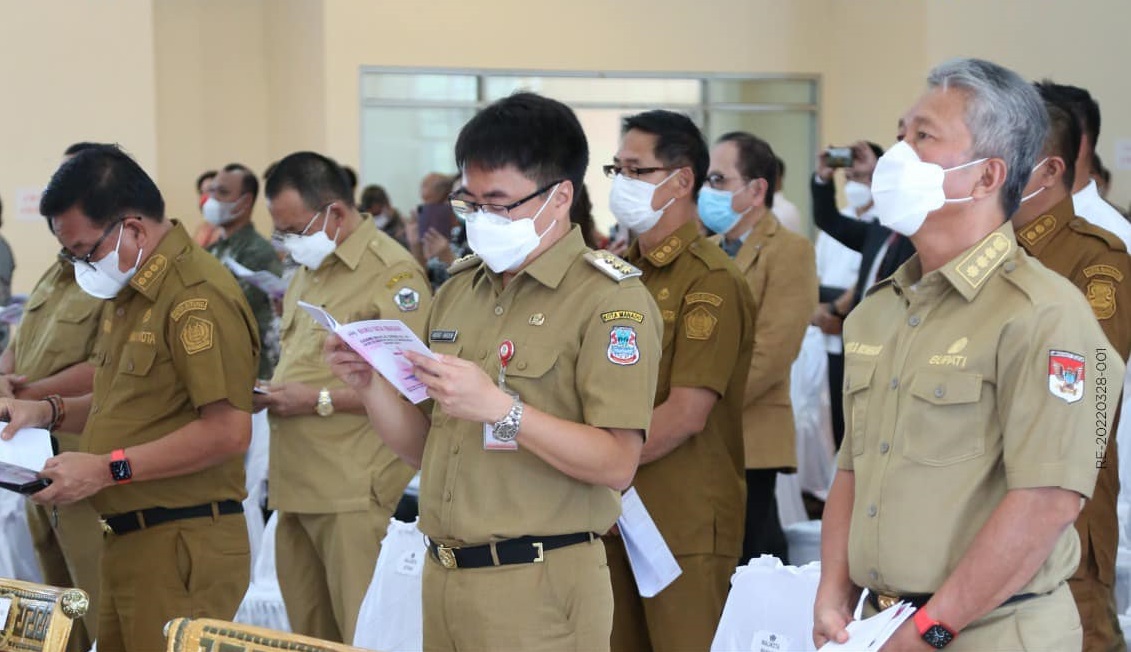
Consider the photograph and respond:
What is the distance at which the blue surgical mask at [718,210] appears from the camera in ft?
13.7

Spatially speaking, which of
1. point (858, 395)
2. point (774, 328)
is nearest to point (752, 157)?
point (774, 328)

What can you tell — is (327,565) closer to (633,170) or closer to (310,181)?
(310,181)

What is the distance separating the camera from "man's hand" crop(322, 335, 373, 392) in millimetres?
2125

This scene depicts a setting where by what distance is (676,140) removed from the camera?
3.15 meters

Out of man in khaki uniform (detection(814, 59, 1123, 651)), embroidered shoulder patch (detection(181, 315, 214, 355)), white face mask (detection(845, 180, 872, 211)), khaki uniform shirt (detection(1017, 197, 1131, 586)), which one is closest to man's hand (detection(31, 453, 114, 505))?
embroidered shoulder patch (detection(181, 315, 214, 355))

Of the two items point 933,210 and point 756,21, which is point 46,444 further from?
point 756,21

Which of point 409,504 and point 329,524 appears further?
point 409,504

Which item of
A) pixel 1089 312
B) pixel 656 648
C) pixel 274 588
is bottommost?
pixel 274 588

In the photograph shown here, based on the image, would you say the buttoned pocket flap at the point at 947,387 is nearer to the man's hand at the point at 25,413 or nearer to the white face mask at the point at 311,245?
the man's hand at the point at 25,413

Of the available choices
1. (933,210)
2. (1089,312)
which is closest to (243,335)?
(933,210)

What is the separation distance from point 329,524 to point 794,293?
5.21 feet

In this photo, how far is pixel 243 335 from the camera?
293cm

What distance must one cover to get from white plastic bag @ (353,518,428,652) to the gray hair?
1980 millimetres

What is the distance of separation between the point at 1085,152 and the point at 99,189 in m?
2.38
